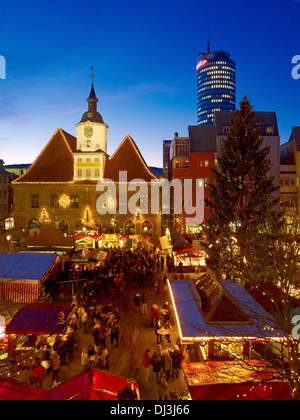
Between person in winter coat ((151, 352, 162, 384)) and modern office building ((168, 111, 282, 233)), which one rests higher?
modern office building ((168, 111, 282, 233))

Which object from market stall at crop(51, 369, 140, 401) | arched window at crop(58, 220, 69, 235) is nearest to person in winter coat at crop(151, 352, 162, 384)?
market stall at crop(51, 369, 140, 401)

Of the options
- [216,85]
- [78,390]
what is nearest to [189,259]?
[78,390]

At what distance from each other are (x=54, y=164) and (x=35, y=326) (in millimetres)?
32621

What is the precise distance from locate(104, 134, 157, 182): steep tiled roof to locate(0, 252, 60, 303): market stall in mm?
23593

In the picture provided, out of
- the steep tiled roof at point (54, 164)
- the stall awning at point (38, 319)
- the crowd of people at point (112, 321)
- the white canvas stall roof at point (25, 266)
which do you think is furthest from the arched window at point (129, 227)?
the stall awning at point (38, 319)

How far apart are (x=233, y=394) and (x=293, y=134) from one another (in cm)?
4205

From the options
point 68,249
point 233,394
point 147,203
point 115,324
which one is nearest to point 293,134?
point 147,203

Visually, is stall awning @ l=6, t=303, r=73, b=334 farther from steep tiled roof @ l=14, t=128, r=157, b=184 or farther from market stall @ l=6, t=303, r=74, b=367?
steep tiled roof @ l=14, t=128, r=157, b=184

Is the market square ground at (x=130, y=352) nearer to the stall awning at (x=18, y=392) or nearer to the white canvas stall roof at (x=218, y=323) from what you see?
the white canvas stall roof at (x=218, y=323)

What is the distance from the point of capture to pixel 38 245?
22969 mm

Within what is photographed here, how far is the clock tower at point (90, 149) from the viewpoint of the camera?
123 feet

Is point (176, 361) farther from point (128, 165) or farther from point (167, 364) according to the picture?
point (128, 165)

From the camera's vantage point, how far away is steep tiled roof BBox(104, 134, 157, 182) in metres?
37.1

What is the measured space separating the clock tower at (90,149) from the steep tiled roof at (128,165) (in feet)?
3.85
